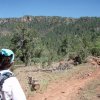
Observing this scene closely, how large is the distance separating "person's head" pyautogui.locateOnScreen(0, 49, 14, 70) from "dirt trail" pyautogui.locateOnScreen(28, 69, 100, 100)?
538 inches

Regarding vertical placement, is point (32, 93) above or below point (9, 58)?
below

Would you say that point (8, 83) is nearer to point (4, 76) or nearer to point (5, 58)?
point (4, 76)

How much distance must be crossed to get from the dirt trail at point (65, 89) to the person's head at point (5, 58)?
13.7m

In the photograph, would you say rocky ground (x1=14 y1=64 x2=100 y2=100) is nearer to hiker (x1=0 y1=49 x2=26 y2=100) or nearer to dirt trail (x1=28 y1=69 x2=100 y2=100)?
dirt trail (x1=28 y1=69 x2=100 y2=100)

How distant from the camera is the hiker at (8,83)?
2832 mm

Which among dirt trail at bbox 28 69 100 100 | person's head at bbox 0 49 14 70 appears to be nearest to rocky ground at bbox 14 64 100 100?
dirt trail at bbox 28 69 100 100

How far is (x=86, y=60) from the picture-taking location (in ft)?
98.6

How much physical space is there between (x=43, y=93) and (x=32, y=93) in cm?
70

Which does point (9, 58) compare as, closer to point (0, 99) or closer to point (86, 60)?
point (0, 99)

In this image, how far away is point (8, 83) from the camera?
2906 millimetres

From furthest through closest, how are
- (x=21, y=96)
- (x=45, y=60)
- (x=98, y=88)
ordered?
(x=45, y=60) → (x=98, y=88) → (x=21, y=96)

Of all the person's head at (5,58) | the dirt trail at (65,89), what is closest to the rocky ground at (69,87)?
the dirt trail at (65,89)

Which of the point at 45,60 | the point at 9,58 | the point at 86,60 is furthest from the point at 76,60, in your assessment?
the point at 9,58

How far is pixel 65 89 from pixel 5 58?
15684 mm
